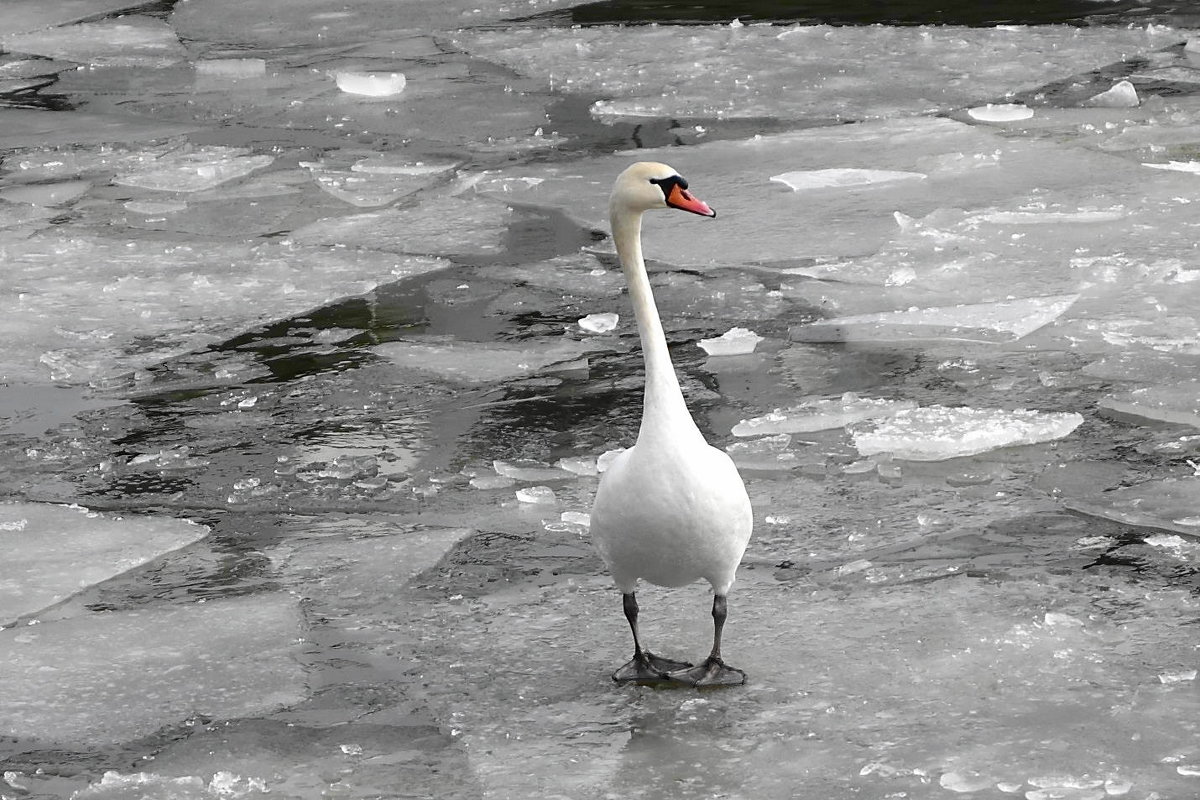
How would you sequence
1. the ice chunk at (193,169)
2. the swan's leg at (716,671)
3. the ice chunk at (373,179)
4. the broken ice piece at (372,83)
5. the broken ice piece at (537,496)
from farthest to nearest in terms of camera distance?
the broken ice piece at (372,83), the ice chunk at (193,169), the ice chunk at (373,179), the broken ice piece at (537,496), the swan's leg at (716,671)

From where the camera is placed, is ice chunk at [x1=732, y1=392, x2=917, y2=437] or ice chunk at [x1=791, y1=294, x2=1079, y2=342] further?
ice chunk at [x1=791, y1=294, x2=1079, y2=342]

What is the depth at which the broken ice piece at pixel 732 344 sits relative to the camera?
577cm

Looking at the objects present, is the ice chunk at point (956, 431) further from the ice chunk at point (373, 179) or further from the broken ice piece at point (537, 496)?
the ice chunk at point (373, 179)

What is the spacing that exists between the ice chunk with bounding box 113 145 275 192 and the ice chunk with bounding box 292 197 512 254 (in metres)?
1.01

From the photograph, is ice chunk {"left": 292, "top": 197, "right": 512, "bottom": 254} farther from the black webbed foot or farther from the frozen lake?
the black webbed foot

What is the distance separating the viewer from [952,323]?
18.9ft

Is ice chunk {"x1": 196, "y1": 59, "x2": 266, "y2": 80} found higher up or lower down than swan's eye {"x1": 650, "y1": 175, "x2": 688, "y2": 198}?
lower down

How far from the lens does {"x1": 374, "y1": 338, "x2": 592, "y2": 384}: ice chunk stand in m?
5.72

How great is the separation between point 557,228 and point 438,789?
430cm

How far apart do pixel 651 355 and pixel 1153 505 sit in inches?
60.7

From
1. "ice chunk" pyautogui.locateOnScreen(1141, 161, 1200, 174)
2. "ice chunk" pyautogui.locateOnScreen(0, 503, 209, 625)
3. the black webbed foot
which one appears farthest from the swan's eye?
"ice chunk" pyautogui.locateOnScreen(1141, 161, 1200, 174)

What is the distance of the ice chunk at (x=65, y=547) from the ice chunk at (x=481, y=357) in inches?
52.1

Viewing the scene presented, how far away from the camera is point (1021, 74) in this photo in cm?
912

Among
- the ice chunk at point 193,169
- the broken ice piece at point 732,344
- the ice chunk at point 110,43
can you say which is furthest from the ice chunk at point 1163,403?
the ice chunk at point 110,43
